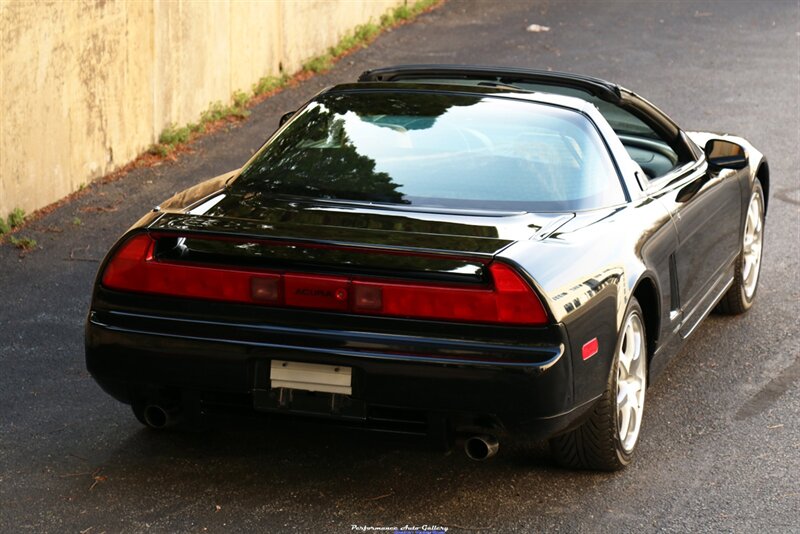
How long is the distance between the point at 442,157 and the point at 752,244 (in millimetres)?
2921

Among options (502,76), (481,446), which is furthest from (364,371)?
(502,76)

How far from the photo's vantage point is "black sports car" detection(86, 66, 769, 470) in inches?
165

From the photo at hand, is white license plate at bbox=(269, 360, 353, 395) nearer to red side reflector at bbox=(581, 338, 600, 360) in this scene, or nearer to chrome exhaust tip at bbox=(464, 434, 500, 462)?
chrome exhaust tip at bbox=(464, 434, 500, 462)

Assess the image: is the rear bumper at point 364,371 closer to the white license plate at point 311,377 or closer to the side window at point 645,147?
the white license plate at point 311,377

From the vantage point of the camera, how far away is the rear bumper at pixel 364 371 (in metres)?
4.18

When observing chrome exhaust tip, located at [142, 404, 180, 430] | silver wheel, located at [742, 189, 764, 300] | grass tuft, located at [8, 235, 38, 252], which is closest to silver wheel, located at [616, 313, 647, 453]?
chrome exhaust tip, located at [142, 404, 180, 430]

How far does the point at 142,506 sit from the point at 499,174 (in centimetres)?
181

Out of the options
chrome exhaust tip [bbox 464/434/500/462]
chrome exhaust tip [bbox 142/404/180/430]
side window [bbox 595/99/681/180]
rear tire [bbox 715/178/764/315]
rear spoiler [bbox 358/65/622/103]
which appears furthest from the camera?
rear tire [bbox 715/178/764/315]

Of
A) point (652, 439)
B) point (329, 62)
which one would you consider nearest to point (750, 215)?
point (652, 439)

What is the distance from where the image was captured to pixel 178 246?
176 inches

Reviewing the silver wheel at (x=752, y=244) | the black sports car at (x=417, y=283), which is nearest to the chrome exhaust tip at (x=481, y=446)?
the black sports car at (x=417, y=283)

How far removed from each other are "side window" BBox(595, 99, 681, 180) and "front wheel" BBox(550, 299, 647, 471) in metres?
1.40

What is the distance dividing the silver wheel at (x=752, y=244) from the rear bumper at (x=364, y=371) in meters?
3.10

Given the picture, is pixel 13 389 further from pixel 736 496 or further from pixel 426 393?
pixel 736 496
